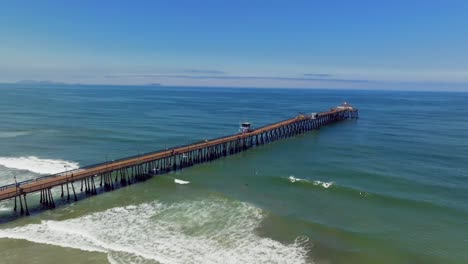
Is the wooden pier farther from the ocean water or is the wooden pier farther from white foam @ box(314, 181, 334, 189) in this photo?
white foam @ box(314, 181, 334, 189)

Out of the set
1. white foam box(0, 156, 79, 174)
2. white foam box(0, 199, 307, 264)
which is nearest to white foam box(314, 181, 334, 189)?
white foam box(0, 199, 307, 264)

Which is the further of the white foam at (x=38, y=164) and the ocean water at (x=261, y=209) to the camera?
the white foam at (x=38, y=164)

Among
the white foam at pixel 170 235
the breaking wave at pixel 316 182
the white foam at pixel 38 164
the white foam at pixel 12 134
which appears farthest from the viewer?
the white foam at pixel 12 134

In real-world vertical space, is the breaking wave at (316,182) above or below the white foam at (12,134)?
above

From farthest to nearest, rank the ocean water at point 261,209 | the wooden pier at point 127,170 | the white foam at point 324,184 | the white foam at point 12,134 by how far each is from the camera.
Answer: the white foam at point 12,134 → the white foam at point 324,184 → the wooden pier at point 127,170 → the ocean water at point 261,209

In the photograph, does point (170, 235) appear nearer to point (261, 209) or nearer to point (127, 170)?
point (261, 209)

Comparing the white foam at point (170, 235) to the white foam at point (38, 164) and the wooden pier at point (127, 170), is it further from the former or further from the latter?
the white foam at point (38, 164)

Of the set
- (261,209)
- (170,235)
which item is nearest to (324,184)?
(261,209)

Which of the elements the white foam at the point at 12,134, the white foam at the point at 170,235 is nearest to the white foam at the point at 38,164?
the white foam at the point at 170,235
